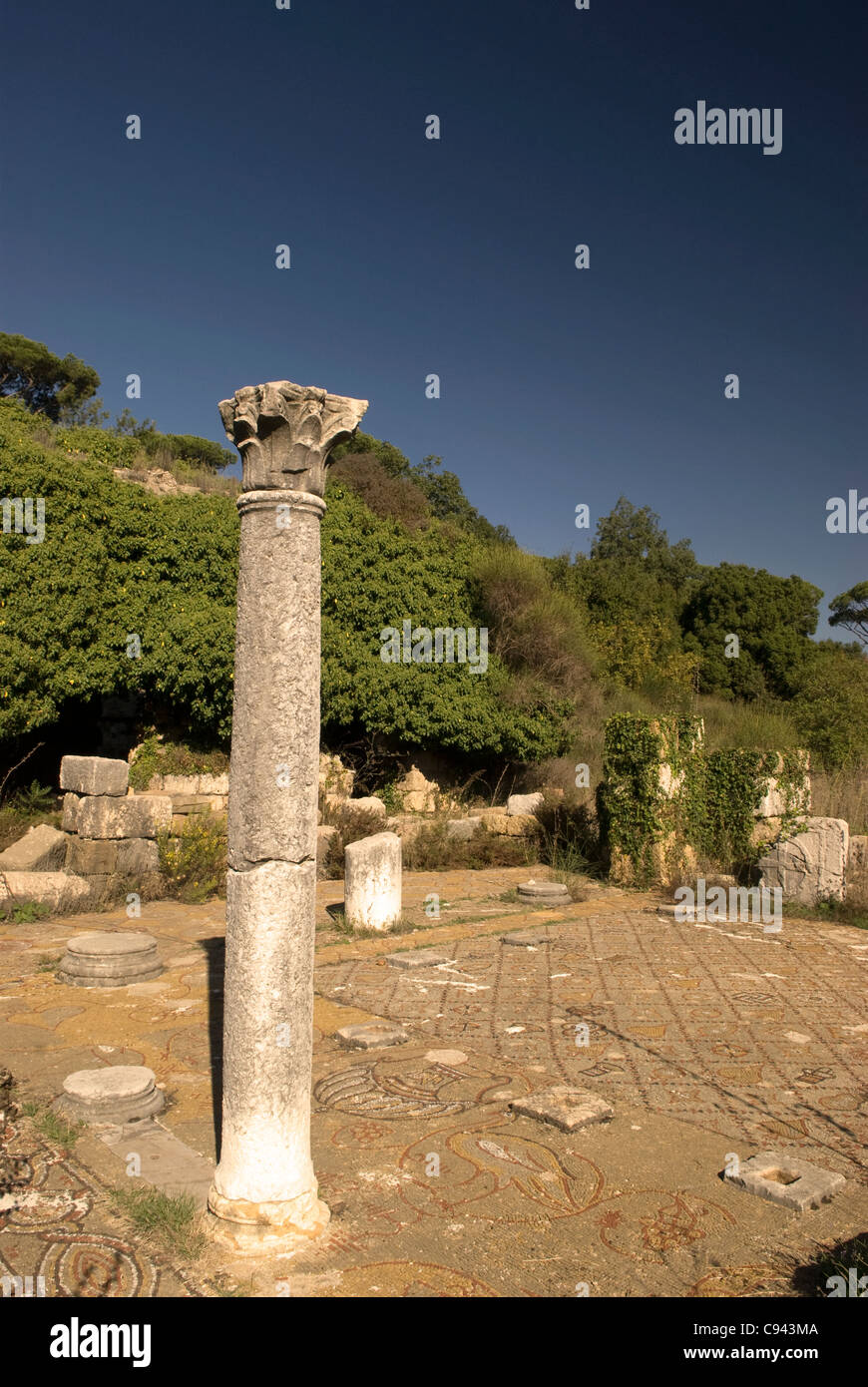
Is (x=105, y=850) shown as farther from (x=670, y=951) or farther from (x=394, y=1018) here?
(x=670, y=951)

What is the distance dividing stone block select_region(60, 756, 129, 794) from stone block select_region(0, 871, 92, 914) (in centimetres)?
110

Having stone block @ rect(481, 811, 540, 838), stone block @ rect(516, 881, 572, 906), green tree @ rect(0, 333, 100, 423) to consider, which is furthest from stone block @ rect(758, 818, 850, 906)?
green tree @ rect(0, 333, 100, 423)

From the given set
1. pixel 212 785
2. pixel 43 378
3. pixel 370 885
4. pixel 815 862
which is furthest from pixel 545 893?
pixel 43 378

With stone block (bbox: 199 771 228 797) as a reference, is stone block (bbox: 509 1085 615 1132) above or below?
below

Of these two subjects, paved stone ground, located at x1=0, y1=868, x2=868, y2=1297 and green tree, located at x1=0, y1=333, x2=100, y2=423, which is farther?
green tree, located at x1=0, y1=333, x2=100, y2=423

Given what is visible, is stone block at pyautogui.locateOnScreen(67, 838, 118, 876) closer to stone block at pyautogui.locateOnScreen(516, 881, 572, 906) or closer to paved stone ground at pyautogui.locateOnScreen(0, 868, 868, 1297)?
paved stone ground at pyautogui.locateOnScreen(0, 868, 868, 1297)

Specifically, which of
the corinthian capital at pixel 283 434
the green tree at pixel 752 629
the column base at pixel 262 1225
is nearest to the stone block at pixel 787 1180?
the column base at pixel 262 1225

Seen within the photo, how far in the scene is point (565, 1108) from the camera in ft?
14.9

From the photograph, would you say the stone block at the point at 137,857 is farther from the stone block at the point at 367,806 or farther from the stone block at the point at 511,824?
the stone block at the point at 511,824

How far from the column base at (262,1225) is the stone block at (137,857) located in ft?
24.1

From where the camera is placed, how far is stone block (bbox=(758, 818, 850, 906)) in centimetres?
991

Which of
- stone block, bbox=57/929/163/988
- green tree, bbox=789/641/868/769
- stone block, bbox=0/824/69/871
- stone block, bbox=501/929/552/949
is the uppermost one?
green tree, bbox=789/641/868/769

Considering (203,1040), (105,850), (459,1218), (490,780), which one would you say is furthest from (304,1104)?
(490,780)

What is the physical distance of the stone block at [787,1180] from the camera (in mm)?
3686
